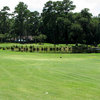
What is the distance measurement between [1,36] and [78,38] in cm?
3092

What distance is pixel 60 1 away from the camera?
205 ft

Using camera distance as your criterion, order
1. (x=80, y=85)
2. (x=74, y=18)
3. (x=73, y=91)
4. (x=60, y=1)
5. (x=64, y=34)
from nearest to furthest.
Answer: (x=73, y=91) → (x=80, y=85) → (x=74, y=18) → (x=64, y=34) → (x=60, y=1)

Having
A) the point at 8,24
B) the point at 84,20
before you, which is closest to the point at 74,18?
the point at 84,20

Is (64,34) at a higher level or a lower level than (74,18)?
lower

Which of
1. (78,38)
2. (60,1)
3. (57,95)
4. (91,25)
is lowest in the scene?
(57,95)

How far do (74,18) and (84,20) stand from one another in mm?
5235

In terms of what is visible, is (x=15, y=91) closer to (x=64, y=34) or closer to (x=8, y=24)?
(x=64, y=34)

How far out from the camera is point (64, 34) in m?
54.5

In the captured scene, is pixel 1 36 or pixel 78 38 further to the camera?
pixel 1 36

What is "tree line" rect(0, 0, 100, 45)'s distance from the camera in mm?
44625

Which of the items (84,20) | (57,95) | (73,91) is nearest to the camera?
(57,95)

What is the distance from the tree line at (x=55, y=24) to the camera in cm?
4462

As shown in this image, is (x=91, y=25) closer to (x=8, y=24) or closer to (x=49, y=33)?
(x=49, y=33)

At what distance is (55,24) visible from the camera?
60.3 metres
